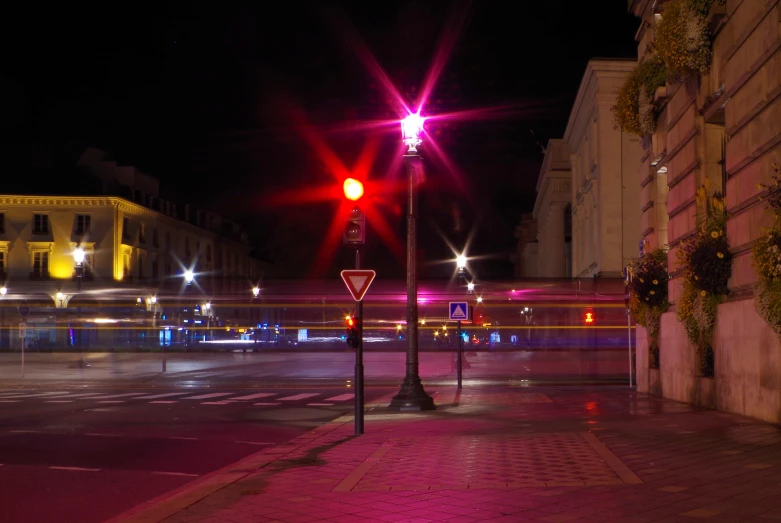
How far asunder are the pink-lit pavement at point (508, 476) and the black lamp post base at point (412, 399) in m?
3.44

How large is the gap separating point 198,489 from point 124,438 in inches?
244

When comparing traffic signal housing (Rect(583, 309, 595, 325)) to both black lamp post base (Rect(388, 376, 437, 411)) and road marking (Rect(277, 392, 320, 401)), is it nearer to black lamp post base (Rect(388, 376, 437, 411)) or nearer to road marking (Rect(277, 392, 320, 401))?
road marking (Rect(277, 392, 320, 401))

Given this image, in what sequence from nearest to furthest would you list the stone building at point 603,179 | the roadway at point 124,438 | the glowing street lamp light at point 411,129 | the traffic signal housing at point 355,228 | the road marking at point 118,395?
the roadway at point 124,438 → the traffic signal housing at point 355,228 → the glowing street lamp light at point 411,129 → the road marking at point 118,395 → the stone building at point 603,179

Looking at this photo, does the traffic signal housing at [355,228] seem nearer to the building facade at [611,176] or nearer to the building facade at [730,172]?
the building facade at [730,172]

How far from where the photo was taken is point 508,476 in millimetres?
9266

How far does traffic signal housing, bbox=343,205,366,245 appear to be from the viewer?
565 inches

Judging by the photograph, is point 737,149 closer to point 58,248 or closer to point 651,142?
point 651,142

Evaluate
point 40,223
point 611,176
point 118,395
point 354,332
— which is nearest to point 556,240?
point 611,176

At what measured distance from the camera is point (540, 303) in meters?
41.9

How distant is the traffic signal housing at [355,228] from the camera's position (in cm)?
1435

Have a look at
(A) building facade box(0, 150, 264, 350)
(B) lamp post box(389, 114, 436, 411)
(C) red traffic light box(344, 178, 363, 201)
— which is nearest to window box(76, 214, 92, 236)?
(A) building facade box(0, 150, 264, 350)

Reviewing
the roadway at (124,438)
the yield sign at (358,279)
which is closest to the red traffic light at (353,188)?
the yield sign at (358,279)

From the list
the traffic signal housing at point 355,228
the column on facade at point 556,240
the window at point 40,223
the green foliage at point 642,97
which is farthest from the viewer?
the window at point 40,223

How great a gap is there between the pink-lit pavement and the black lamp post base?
344cm
